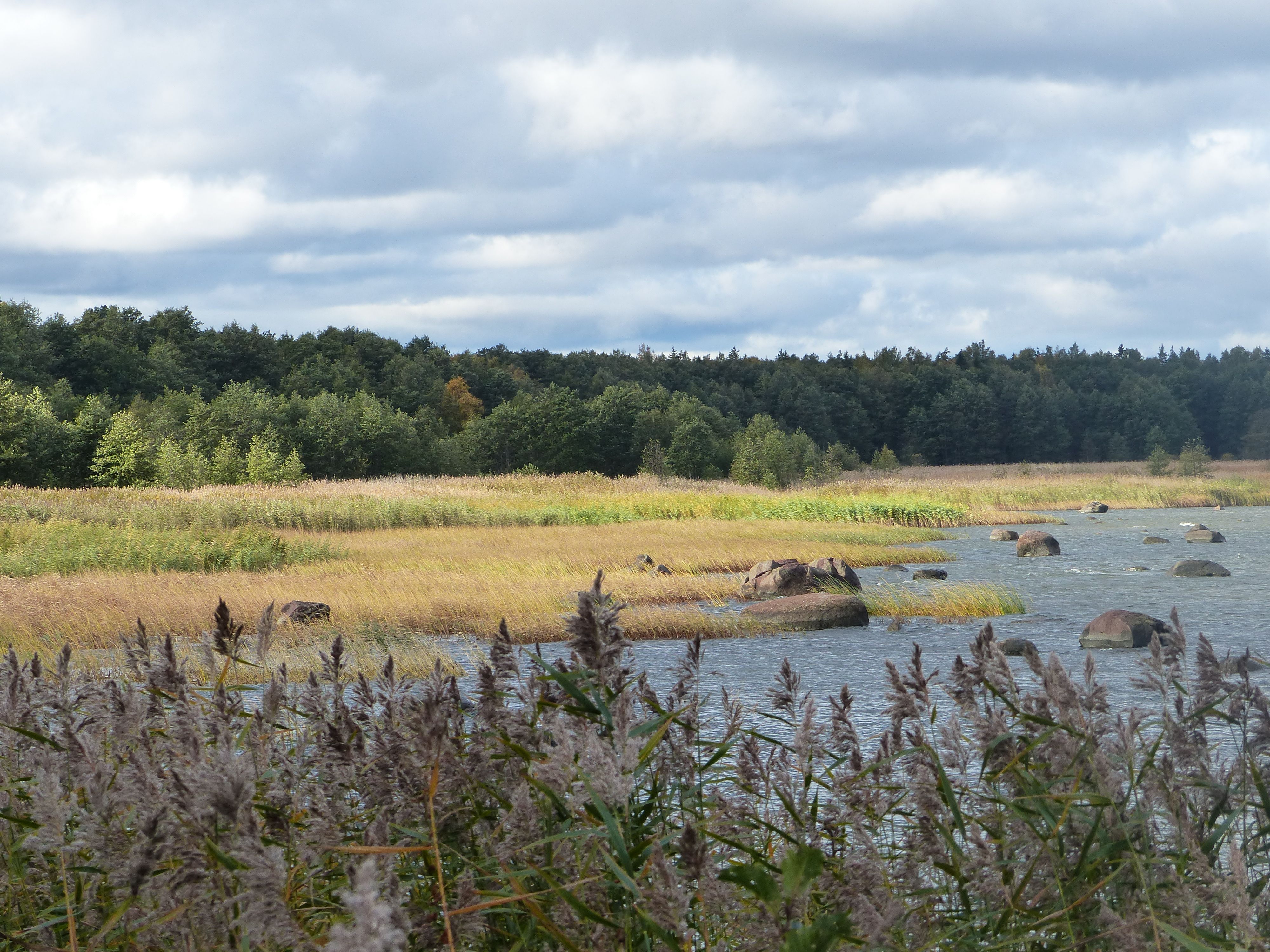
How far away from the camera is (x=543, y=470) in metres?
69.9

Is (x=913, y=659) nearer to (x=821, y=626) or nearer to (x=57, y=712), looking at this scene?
(x=57, y=712)

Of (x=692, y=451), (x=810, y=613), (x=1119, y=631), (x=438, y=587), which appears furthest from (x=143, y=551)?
(x=692, y=451)

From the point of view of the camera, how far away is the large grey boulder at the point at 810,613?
1352cm

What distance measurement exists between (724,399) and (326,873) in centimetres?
8546

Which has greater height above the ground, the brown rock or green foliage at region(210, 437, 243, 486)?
green foliage at region(210, 437, 243, 486)

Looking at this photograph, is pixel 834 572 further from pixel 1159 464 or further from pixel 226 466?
pixel 1159 464

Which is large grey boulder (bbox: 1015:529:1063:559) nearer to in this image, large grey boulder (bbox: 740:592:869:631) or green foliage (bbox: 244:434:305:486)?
large grey boulder (bbox: 740:592:869:631)

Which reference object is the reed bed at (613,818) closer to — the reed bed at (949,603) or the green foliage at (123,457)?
the reed bed at (949,603)

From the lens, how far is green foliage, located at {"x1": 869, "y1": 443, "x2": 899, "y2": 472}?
7150cm

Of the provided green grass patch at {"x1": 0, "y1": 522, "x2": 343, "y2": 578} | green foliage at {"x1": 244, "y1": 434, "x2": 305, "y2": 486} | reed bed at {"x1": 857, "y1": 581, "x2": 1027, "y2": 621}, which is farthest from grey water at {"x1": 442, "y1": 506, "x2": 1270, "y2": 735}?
green foliage at {"x1": 244, "y1": 434, "x2": 305, "y2": 486}

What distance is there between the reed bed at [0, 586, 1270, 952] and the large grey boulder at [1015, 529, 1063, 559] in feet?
67.7

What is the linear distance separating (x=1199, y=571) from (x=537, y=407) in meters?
52.4

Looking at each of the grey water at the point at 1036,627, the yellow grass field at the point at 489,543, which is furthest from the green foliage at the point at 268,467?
the grey water at the point at 1036,627

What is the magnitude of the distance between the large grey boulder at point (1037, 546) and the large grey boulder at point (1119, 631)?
10.6 m
